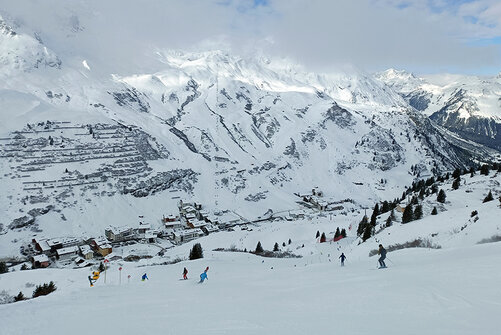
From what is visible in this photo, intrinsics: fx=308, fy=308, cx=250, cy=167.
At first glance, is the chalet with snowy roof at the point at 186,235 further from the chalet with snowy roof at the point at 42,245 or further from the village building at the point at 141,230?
the chalet with snowy roof at the point at 42,245

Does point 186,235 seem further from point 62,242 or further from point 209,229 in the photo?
point 62,242

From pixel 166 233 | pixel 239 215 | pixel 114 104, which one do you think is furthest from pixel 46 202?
pixel 114 104

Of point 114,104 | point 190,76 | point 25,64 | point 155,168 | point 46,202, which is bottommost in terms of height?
point 46,202

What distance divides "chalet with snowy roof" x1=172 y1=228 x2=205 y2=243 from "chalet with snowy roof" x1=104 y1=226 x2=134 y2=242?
312 inches

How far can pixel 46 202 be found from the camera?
58.9 m

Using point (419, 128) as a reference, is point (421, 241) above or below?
below

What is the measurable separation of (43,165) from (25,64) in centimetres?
5093

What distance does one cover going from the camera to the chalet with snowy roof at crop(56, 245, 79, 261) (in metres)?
46.7

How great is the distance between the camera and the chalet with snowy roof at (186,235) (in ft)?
190

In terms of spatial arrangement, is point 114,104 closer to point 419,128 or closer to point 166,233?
point 166,233

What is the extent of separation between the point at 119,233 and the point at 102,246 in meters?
6.30

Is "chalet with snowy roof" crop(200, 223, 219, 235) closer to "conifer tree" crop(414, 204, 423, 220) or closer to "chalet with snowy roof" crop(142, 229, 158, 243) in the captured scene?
"chalet with snowy roof" crop(142, 229, 158, 243)

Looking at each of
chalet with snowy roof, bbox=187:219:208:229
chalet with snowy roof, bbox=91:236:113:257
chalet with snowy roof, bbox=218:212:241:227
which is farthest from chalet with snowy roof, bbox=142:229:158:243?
chalet with snowy roof, bbox=218:212:241:227

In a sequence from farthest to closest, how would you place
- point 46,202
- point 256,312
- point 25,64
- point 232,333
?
point 25,64
point 46,202
point 256,312
point 232,333
